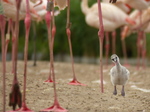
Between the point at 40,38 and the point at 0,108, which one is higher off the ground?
the point at 40,38

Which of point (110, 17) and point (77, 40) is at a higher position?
point (110, 17)

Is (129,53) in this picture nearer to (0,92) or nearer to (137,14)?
(137,14)

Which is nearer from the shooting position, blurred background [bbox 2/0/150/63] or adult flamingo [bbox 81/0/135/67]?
adult flamingo [bbox 81/0/135/67]

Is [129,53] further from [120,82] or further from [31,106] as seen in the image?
[31,106]

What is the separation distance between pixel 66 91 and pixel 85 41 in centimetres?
566

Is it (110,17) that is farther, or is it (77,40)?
(77,40)

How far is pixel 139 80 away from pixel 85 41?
394 centimetres

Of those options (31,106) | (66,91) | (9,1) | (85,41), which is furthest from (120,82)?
(85,41)

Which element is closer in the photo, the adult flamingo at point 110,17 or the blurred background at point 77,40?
the adult flamingo at point 110,17

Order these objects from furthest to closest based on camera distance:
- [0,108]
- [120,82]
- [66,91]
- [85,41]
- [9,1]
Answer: [85,41], [9,1], [120,82], [66,91], [0,108]

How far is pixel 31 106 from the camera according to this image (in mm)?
2416

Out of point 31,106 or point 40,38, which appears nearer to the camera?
point 31,106

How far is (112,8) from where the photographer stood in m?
5.70

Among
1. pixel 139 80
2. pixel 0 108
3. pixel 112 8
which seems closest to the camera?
pixel 0 108
